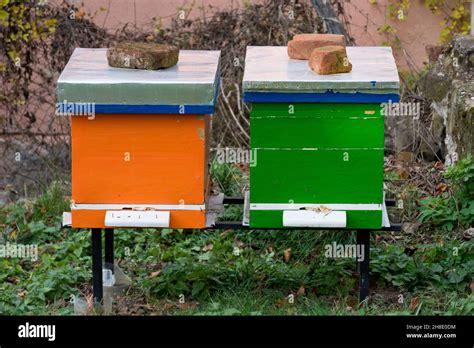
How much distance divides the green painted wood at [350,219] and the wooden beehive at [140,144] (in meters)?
0.25

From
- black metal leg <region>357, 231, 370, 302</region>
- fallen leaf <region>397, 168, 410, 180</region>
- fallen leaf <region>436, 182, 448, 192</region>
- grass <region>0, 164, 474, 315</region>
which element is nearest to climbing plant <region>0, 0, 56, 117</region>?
grass <region>0, 164, 474, 315</region>

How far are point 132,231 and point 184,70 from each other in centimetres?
140

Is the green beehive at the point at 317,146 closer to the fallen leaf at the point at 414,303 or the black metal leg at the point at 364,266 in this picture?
the black metal leg at the point at 364,266

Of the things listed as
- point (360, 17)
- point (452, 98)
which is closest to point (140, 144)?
point (452, 98)

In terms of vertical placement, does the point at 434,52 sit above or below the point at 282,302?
above

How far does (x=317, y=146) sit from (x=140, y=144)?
76cm

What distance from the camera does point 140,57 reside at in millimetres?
4840

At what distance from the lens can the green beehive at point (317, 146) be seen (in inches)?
180

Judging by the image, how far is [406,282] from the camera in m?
5.24

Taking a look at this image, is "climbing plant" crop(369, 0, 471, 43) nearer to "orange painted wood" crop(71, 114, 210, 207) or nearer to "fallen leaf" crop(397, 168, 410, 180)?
"fallen leaf" crop(397, 168, 410, 180)

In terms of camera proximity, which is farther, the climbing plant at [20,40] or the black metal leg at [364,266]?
the climbing plant at [20,40]

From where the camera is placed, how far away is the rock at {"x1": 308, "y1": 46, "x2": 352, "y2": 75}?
467 cm

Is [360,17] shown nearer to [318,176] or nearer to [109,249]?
[109,249]

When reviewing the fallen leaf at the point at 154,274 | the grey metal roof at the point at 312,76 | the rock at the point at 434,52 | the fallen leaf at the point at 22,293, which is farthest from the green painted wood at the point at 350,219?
the rock at the point at 434,52
